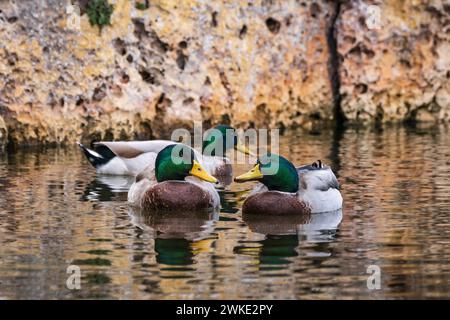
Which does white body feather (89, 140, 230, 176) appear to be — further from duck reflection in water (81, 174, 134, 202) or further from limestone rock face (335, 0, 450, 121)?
limestone rock face (335, 0, 450, 121)

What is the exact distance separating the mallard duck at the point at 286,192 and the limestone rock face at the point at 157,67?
20.5ft

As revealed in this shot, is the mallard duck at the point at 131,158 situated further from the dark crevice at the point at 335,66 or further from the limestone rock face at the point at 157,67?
the dark crevice at the point at 335,66

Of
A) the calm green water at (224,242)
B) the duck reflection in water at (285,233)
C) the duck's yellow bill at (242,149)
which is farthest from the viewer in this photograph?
the duck's yellow bill at (242,149)

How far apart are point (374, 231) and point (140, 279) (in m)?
2.79

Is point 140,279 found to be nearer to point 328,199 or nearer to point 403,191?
point 328,199

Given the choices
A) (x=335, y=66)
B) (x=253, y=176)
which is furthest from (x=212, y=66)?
(x=253, y=176)

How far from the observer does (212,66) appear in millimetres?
20109

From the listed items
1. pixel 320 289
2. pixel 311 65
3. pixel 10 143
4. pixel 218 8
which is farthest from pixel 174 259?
pixel 311 65

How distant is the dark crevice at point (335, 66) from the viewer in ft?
71.2

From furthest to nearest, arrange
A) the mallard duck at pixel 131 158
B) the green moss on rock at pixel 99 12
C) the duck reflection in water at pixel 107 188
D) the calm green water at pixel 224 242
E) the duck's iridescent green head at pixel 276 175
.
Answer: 1. the green moss on rock at pixel 99 12
2. the mallard duck at pixel 131 158
3. the duck reflection in water at pixel 107 188
4. the duck's iridescent green head at pixel 276 175
5. the calm green water at pixel 224 242

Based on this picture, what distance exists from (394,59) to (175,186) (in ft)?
32.2

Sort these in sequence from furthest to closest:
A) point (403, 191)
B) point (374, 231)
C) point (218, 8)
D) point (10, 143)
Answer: point (218, 8), point (10, 143), point (403, 191), point (374, 231)

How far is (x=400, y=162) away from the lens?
16562mm

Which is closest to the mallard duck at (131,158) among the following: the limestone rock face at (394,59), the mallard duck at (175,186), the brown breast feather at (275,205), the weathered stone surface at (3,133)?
the weathered stone surface at (3,133)
